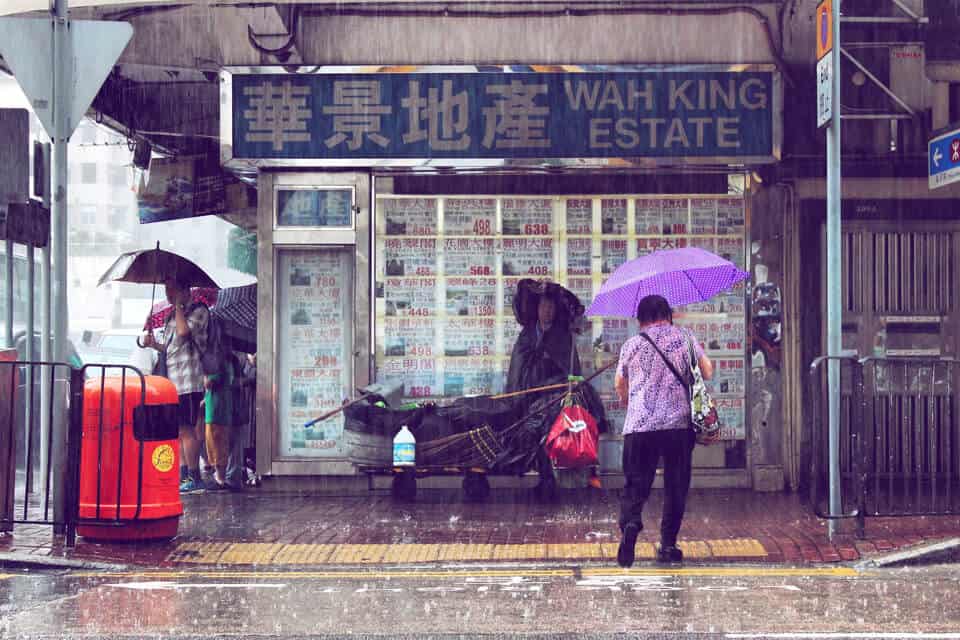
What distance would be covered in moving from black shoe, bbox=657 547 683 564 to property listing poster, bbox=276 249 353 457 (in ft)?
15.7

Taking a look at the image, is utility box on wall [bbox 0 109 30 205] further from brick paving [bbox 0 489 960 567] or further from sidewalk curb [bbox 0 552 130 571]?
sidewalk curb [bbox 0 552 130 571]

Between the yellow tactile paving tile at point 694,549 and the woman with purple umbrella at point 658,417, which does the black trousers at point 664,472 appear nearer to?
the woman with purple umbrella at point 658,417

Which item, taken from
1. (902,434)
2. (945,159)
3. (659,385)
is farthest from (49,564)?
(945,159)

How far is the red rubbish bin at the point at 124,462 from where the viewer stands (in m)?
9.09

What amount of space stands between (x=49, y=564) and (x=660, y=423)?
3.89m

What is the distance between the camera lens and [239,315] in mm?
13188

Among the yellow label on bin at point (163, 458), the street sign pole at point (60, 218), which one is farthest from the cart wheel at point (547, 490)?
the street sign pole at point (60, 218)

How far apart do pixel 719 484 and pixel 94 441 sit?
5.74 m

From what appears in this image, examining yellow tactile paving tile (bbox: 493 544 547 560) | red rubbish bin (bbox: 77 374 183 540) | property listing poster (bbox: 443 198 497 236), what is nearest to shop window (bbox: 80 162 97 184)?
property listing poster (bbox: 443 198 497 236)

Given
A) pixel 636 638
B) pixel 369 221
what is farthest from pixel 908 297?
pixel 636 638

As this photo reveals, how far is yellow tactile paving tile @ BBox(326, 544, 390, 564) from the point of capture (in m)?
8.59

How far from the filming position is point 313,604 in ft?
23.4

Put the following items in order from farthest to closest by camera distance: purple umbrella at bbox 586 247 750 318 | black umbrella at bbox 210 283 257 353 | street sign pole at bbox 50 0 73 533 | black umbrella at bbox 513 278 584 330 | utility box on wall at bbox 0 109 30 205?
1. black umbrella at bbox 210 283 257 353
2. black umbrella at bbox 513 278 584 330
3. utility box on wall at bbox 0 109 30 205
4. purple umbrella at bbox 586 247 750 318
5. street sign pole at bbox 50 0 73 533

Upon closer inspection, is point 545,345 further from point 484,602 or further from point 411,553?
point 484,602
